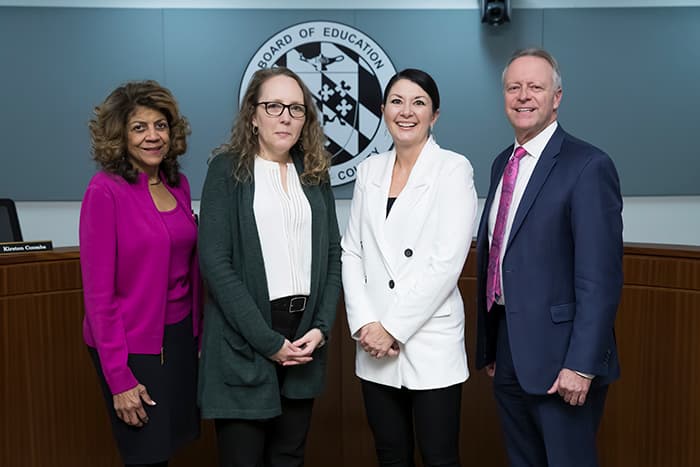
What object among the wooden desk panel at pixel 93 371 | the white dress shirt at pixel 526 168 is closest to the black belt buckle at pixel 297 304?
the white dress shirt at pixel 526 168

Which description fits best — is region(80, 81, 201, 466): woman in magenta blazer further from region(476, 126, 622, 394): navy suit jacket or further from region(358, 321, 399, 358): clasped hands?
region(476, 126, 622, 394): navy suit jacket

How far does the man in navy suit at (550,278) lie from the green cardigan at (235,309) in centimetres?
58

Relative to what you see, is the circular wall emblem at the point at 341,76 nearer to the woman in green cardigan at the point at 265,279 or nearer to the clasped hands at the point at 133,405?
the woman in green cardigan at the point at 265,279

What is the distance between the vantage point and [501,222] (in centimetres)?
188

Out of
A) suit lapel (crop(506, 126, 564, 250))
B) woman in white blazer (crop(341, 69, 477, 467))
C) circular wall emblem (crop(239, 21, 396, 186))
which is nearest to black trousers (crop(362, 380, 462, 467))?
woman in white blazer (crop(341, 69, 477, 467))

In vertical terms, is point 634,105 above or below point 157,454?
above

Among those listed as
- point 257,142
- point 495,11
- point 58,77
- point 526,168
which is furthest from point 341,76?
point 526,168

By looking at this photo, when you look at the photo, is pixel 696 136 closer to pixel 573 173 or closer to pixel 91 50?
pixel 573 173

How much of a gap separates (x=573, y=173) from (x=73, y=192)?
3.41 m

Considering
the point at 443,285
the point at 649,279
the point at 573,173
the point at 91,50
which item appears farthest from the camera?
the point at 91,50

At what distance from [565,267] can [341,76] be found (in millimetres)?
2700

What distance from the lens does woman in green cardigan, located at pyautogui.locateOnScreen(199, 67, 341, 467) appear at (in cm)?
178

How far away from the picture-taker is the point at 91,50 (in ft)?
13.3

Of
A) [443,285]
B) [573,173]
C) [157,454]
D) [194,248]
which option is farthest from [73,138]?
[573,173]
